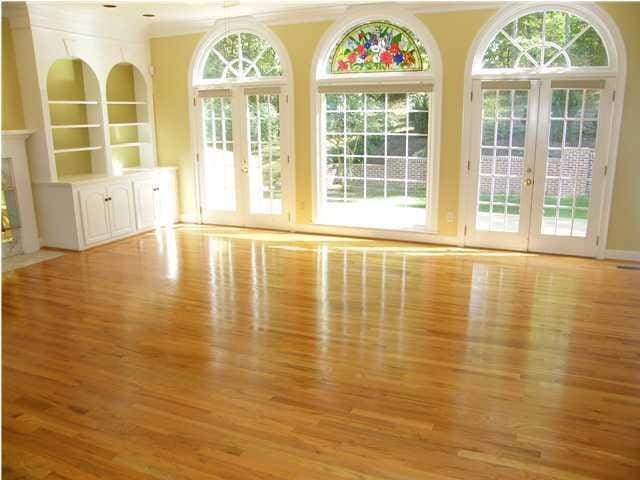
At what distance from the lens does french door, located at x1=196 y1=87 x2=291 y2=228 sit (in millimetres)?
7367

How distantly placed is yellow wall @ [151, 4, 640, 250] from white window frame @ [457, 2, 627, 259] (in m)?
0.07

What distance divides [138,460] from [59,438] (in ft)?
1.70

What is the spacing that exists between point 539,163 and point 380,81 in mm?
2119

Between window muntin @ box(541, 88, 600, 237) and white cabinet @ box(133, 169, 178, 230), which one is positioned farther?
white cabinet @ box(133, 169, 178, 230)

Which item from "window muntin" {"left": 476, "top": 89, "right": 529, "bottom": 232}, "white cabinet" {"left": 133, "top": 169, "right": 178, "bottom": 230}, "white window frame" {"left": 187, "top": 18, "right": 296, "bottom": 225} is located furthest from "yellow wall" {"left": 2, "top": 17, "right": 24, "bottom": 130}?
"window muntin" {"left": 476, "top": 89, "right": 529, "bottom": 232}

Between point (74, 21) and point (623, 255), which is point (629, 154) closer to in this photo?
point (623, 255)

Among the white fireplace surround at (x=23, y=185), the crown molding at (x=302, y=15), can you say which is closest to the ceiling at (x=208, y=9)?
the crown molding at (x=302, y=15)

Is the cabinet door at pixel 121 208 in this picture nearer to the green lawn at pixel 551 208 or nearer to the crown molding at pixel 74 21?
the crown molding at pixel 74 21

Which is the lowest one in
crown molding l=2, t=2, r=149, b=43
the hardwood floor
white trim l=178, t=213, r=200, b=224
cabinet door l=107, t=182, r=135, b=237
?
the hardwood floor

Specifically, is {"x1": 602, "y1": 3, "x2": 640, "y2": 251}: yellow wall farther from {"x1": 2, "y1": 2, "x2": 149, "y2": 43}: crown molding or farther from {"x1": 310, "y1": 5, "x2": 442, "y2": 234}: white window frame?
{"x1": 2, "y1": 2, "x2": 149, "y2": 43}: crown molding


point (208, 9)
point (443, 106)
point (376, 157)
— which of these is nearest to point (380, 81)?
point (443, 106)

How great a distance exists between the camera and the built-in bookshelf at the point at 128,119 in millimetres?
7723

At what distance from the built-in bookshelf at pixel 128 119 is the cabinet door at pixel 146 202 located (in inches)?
20.6

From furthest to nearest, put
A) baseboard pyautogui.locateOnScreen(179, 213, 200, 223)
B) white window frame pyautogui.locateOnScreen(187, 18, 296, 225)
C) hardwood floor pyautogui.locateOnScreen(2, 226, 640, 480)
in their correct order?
baseboard pyautogui.locateOnScreen(179, 213, 200, 223) < white window frame pyautogui.locateOnScreen(187, 18, 296, 225) < hardwood floor pyautogui.locateOnScreen(2, 226, 640, 480)
